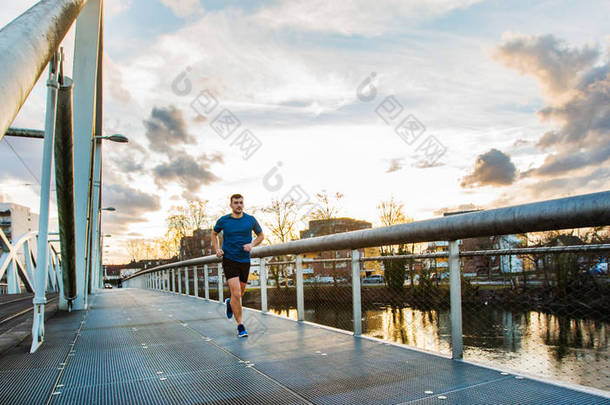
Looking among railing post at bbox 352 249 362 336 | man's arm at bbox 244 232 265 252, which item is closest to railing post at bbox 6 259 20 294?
man's arm at bbox 244 232 265 252

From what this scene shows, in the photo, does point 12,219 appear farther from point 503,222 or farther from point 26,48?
point 503,222

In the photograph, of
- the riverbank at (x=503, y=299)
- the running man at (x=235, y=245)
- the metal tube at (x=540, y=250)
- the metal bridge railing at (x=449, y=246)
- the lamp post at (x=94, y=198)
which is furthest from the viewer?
the lamp post at (x=94, y=198)

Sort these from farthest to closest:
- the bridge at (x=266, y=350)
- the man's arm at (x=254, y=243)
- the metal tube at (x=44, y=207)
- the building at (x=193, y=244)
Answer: the building at (x=193, y=244), the man's arm at (x=254, y=243), the metal tube at (x=44, y=207), the bridge at (x=266, y=350)

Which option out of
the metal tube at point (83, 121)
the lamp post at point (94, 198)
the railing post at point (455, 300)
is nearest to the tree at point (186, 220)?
the lamp post at point (94, 198)

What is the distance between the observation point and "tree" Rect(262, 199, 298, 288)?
4116cm

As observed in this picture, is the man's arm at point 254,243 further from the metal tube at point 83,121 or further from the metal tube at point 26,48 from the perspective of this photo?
the metal tube at point 83,121

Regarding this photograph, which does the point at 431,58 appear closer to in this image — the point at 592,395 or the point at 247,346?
the point at 247,346

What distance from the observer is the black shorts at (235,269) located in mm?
6297

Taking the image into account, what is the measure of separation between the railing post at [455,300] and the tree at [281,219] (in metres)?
36.7

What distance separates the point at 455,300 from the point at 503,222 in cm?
Result: 93

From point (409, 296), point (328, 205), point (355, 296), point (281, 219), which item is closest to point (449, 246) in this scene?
point (409, 296)

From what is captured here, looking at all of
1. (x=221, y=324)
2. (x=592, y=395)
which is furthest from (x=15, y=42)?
(x=221, y=324)

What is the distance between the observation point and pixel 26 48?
89.8 inches

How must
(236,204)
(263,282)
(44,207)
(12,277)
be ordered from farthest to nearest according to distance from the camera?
(12,277), (263,282), (236,204), (44,207)
